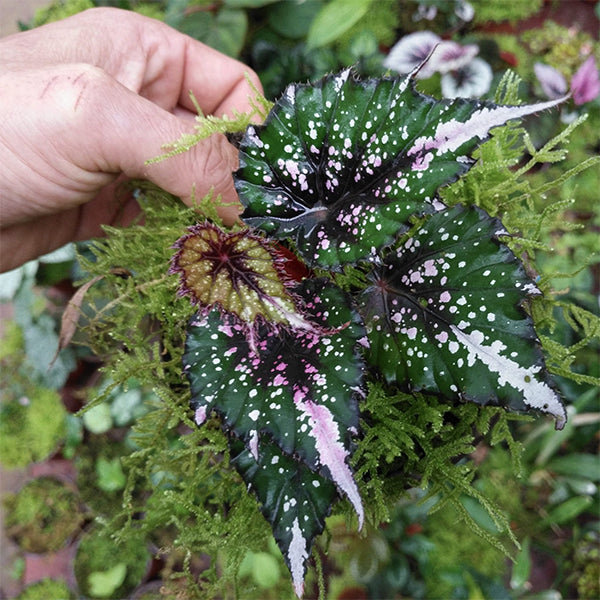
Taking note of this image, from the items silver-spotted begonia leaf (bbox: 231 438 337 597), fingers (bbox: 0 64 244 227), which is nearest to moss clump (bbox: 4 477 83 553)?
fingers (bbox: 0 64 244 227)

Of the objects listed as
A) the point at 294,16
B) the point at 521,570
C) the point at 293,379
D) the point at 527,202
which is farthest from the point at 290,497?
the point at 294,16

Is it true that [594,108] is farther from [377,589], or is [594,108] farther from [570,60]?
[377,589]

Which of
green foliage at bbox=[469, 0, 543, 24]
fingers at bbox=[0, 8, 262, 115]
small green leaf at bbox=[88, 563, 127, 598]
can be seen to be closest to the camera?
fingers at bbox=[0, 8, 262, 115]

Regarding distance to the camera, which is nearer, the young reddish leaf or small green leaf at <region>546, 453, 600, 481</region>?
the young reddish leaf

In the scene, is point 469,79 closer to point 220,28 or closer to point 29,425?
point 220,28

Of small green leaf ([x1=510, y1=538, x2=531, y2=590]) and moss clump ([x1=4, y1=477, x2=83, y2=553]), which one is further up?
moss clump ([x1=4, y1=477, x2=83, y2=553])

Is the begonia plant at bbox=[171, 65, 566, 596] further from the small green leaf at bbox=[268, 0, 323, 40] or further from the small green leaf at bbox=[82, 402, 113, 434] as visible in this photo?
the small green leaf at bbox=[268, 0, 323, 40]

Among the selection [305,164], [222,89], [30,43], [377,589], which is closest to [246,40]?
[222,89]
